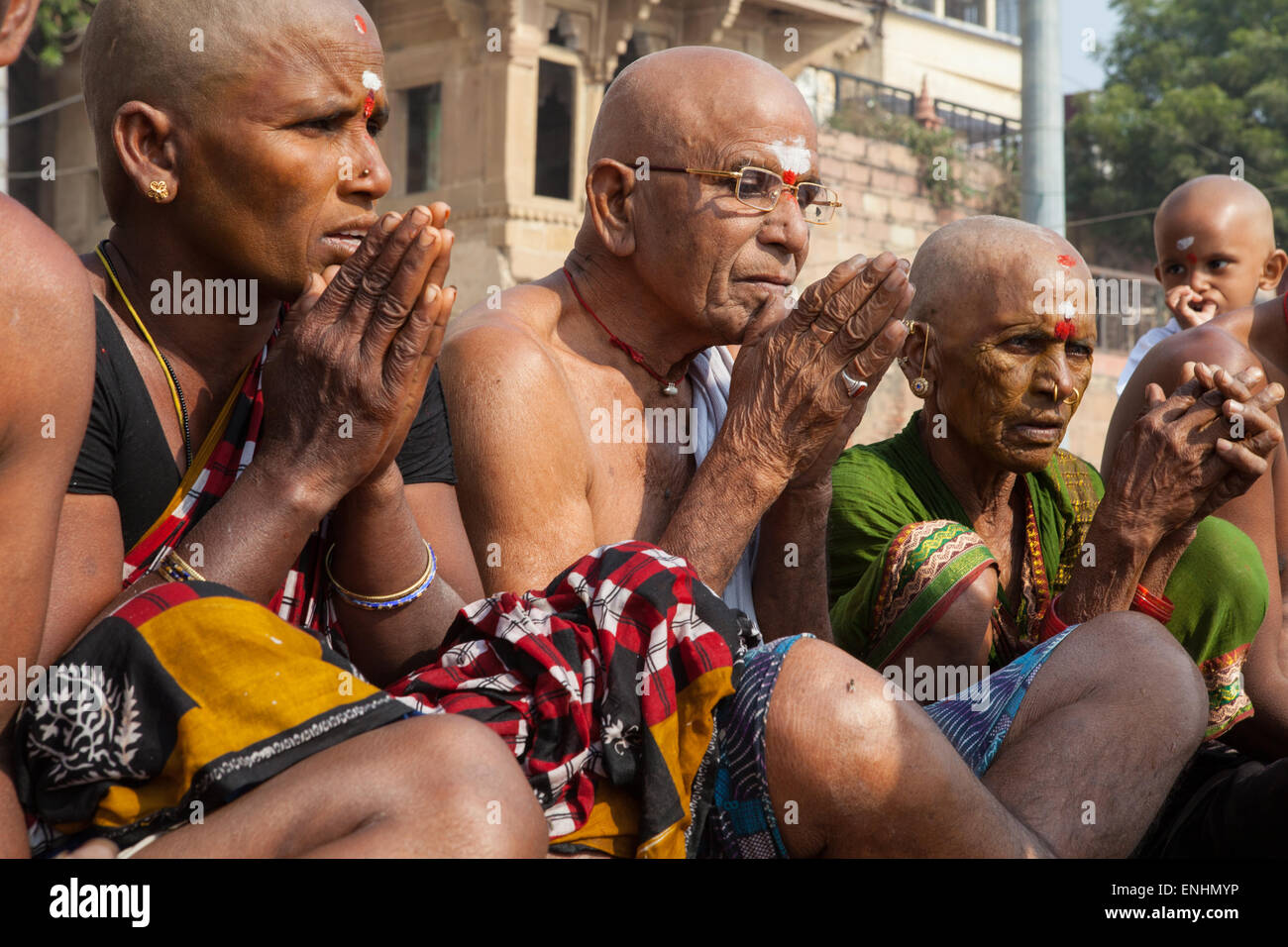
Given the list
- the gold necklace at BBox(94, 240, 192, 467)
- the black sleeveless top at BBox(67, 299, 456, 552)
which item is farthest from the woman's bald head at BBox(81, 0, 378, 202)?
the black sleeveless top at BBox(67, 299, 456, 552)

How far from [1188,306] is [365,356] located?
476 cm

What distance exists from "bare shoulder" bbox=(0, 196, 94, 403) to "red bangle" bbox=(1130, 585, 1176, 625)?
2395 millimetres

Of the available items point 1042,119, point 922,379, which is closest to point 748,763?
point 922,379

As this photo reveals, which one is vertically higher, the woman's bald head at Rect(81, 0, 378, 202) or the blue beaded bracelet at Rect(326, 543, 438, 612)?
the woman's bald head at Rect(81, 0, 378, 202)

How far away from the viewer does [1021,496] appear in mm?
4020

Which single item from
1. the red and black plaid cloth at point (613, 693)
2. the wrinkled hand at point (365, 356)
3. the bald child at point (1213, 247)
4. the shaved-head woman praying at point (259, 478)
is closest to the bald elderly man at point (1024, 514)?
the red and black plaid cloth at point (613, 693)

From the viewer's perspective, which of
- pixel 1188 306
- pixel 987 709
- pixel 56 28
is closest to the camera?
pixel 987 709

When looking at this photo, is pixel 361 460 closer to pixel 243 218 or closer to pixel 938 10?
pixel 243 218

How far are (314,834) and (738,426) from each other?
1.39m

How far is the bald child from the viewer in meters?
6.24

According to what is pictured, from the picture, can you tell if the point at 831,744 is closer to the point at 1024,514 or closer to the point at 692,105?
the point at 692,105

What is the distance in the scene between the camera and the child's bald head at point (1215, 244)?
6.24m

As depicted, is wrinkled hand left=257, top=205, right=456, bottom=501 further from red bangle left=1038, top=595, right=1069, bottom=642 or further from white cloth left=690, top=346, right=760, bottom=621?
red bangle left=1038, top=595, right=1069, bottom=642
